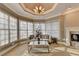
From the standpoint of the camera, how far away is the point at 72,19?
130 inches

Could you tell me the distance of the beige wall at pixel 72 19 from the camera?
124 inches

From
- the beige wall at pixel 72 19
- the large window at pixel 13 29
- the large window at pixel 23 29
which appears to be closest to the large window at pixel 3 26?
the large window at pixel 13 29

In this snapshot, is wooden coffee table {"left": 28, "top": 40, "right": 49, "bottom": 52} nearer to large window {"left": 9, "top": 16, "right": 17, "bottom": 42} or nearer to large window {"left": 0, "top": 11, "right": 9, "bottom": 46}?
large window {"left": 9, "top": 16, "right": 17, "bottom": 42}

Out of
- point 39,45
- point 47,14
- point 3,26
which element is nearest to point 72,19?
point 47,14

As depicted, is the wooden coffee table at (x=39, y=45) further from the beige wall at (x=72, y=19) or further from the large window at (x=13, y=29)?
the beige wall at (x=72, y=19)

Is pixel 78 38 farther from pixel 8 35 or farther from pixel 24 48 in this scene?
pixel 8 35

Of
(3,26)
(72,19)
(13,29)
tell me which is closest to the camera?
(3,26)

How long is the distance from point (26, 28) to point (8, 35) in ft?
1.70

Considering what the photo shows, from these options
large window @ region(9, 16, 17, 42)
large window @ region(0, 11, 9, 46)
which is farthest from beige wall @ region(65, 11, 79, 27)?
large window @ region(0, 11, 9, 46)

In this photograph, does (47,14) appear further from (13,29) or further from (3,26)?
(3,26)

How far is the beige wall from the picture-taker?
3.14 m

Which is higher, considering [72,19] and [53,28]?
[72,19]

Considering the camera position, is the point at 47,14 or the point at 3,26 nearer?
the point at 3,26

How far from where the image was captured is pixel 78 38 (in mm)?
3467
